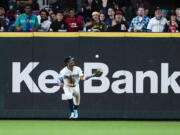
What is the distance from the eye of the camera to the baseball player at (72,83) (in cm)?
1502

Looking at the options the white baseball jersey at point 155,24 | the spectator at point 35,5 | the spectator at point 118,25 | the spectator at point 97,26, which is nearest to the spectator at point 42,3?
the spectator at point 35,5

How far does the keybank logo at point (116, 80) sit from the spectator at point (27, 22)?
113 centimetres

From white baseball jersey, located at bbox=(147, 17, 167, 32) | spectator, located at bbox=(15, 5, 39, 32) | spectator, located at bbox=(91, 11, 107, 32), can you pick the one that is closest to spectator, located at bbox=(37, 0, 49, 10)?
spectator, located at bbox=(15, 5, 39, 32)

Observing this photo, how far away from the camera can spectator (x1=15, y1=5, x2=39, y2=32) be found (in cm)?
1588

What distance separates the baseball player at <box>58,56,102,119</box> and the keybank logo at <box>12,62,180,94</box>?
1.60 feet

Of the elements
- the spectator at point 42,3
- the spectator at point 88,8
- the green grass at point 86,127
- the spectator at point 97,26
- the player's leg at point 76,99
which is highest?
the spectator at point 42,3

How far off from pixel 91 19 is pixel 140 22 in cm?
176

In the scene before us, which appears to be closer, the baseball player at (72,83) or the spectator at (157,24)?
the baseball player at (72,83)

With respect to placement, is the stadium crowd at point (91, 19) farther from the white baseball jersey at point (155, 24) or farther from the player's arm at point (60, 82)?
the player's arm at point (60, 82)

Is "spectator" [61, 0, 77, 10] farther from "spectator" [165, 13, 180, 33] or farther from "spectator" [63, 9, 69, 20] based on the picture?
"spectator" [165, 13, 180, 33]

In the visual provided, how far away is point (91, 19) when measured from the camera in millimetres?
16953

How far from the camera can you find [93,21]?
16.1m

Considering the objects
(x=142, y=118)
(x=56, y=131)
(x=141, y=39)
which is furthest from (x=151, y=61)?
(x=56, y=131)

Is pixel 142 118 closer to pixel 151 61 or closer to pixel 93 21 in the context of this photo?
pixel 151 61
